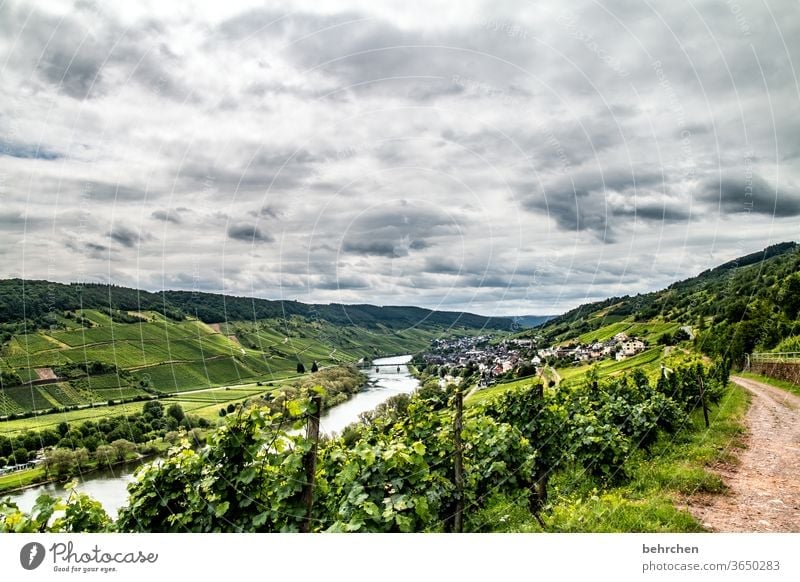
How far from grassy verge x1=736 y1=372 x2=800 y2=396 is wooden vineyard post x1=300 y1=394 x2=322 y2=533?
19982mm

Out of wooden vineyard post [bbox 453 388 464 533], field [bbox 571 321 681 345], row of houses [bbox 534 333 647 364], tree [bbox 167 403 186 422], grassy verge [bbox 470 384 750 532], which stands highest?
field [bbox 571 321 681 345]

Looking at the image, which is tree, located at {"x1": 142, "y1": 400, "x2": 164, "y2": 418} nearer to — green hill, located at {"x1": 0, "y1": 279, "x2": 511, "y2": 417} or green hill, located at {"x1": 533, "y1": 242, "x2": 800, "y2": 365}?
green hill, located at {"x1": 0, "y1": 279, "x2": 511, "y2": 417}

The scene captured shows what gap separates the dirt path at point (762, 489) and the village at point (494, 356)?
2771 millimetres

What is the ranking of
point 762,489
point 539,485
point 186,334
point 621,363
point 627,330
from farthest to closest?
point 621,363 → point 186,334 → point 539,485 → point 627,330 → point 762,489

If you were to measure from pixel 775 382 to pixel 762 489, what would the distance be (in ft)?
59.1

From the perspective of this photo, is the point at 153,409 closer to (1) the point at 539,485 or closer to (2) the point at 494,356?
(2) the point at 494,356

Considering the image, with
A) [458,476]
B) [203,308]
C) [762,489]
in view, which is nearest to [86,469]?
[203,308]

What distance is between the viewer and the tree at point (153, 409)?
7.70 metres

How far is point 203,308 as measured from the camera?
8953mm

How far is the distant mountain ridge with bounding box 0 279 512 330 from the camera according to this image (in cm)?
711

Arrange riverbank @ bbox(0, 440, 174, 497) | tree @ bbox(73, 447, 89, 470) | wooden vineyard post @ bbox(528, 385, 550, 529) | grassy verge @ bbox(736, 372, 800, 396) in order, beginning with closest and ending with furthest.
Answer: riverbank @ bbox(0, 440, 174, 497) < tree @ bbox(73, 447, 89, 470) < wooden vineyard post @ bbox(528, 385, 550, 529) < grassy verge @ bbox(736, 372, 800, 396)

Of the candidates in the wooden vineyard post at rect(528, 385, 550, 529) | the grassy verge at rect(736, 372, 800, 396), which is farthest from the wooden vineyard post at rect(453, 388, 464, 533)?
the grassy verge at rect(736, 372, 800, 396)
